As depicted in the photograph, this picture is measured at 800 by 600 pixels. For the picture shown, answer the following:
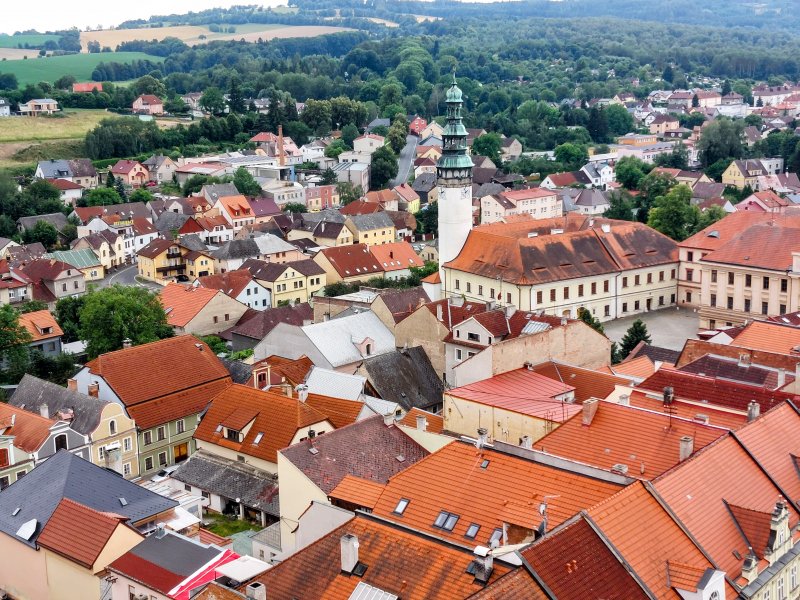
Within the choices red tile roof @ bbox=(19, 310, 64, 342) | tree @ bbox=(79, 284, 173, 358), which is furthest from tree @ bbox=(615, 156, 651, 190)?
tree @ bbox=(79, 284, 173, 358)

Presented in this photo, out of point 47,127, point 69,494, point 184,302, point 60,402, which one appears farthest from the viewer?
point 47,127

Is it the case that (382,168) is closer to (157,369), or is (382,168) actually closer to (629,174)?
(629,174)

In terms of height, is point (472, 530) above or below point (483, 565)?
below

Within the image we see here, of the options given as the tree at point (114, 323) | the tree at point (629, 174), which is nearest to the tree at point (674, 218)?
the tree at point (629, 174)

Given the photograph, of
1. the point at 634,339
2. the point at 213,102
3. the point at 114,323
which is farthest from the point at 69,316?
the point at 213,102

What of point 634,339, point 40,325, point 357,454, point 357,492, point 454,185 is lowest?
point 40,325

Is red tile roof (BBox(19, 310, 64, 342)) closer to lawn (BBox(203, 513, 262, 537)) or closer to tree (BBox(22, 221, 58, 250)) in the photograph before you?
lawn (BBox(203, 513, 262, 537))
